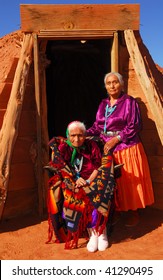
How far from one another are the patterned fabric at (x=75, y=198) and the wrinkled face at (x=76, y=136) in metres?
0.22

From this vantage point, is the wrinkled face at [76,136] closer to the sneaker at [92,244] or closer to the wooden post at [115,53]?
the sneaker at [92,244]

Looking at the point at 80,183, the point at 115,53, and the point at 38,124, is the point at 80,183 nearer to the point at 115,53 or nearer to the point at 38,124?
the point at 38,124

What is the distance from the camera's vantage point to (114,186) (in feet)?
11.8

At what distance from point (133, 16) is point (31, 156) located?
247 cm

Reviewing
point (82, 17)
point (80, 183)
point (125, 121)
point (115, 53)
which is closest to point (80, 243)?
point (80, 183)

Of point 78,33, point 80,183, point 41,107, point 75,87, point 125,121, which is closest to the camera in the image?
point 80,183

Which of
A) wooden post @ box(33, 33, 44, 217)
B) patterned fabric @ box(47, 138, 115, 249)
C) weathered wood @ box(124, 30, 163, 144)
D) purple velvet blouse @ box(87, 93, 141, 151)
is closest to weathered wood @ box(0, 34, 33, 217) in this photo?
wooden post @ box(33, 33, 44, 217)

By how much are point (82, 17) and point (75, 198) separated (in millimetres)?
2619

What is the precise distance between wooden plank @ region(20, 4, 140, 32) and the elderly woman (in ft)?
5.77

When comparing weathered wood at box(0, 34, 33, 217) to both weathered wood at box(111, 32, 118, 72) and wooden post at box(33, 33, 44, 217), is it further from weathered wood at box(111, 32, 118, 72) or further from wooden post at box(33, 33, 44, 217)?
weathered wood at box(111, 32, 118, 72)

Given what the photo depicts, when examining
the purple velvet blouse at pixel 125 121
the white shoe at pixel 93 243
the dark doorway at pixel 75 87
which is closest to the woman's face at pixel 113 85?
the purple velvet blouse at pixel 125 121

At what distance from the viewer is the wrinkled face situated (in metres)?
3.51

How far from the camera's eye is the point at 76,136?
139 inches

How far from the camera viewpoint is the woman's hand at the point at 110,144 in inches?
145
